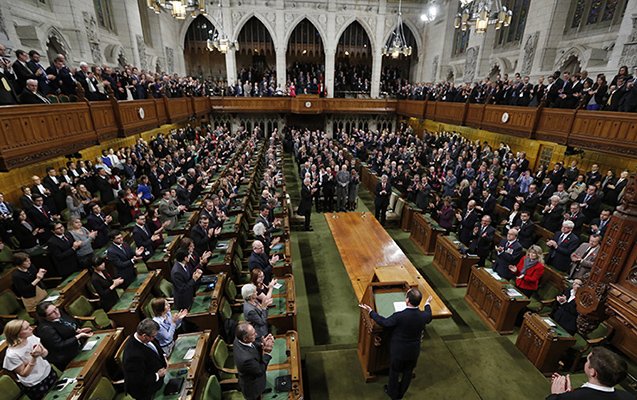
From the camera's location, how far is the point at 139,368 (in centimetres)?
289

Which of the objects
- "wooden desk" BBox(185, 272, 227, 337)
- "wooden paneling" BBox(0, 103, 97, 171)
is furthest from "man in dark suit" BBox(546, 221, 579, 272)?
"wooden paneling" BBox(0, 103, 97, 171)

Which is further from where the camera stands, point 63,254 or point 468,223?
point 468,223

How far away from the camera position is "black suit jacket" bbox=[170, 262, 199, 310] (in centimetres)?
438

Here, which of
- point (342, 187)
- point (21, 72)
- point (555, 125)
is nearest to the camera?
point (21, 72)

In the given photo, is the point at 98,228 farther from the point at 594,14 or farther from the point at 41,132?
the point at 594,14

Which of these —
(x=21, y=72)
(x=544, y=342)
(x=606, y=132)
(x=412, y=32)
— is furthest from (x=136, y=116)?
(x=412, y=32)

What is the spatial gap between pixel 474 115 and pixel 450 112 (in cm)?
175

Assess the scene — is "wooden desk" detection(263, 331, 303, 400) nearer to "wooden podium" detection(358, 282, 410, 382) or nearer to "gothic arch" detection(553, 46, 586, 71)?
"wooden podium" detection(358, 282, 410, 382)

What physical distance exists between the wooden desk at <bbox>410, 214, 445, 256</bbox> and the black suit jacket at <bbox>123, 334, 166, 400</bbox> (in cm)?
647

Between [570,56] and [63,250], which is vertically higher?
[570,56]

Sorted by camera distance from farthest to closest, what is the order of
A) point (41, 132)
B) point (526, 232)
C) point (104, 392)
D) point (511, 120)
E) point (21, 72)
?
point (511, 120), point (526, 232), point (41, 132), point (21, 72), point (104, 392)

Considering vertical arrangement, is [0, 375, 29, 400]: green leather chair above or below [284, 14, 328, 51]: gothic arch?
below

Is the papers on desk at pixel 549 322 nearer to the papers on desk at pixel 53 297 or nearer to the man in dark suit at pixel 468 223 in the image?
the man in dark suit at pixel 468 223

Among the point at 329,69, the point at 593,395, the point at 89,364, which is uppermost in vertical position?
the point at 329,69
